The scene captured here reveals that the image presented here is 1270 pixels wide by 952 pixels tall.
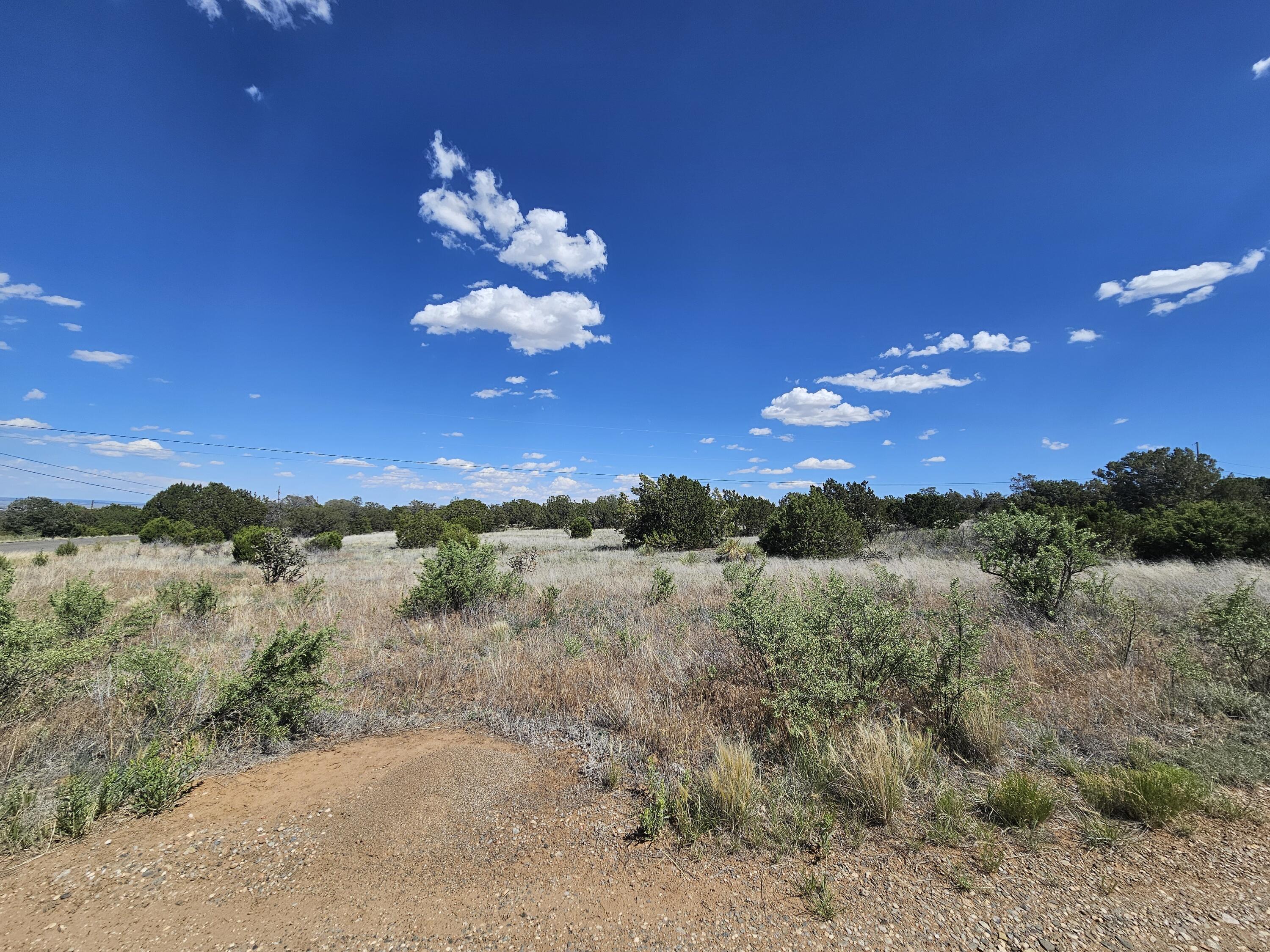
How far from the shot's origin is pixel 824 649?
468cm

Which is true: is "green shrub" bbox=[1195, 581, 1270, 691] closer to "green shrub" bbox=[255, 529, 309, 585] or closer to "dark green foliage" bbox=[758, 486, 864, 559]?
"dark green foliage" bbox=[758, 486, 864, 559]

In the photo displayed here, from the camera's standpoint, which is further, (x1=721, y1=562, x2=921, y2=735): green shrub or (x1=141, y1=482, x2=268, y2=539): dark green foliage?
(x1=141, y1=482, x2=268, y2=539): dark green foliage

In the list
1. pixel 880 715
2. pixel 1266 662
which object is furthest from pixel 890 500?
pixel 880 715

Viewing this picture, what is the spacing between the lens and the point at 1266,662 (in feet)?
15.9

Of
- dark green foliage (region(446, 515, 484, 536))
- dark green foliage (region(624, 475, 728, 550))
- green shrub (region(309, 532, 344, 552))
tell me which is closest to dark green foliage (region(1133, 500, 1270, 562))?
dark green foliage (region(624, 475, 728, 550))

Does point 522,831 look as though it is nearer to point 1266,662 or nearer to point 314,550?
point 1266,662

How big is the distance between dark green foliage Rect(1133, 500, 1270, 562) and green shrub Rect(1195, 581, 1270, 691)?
12.1 metres

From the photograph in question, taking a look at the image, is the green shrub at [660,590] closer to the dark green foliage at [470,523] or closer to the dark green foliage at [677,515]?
the dark green foliage at [677,515]

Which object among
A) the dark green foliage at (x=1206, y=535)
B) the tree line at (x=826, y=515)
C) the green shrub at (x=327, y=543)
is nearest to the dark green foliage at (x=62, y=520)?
the tree line at (x=826, y=515)

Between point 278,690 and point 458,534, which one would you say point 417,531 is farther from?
point 278,690

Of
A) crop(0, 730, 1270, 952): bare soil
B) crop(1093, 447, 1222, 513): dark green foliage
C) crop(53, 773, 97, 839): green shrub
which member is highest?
crop(1093, 447, 1222, 513): dark green foliage

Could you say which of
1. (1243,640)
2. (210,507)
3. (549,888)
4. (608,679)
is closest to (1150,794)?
(1243,640)

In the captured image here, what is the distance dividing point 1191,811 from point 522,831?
424 cm

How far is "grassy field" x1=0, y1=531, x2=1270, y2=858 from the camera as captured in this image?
389cm
